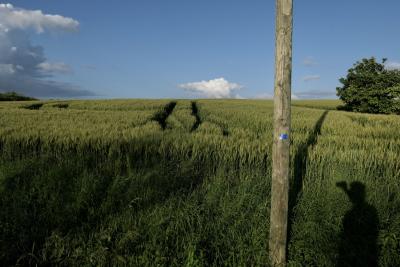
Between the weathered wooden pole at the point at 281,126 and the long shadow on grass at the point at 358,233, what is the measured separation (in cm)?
77

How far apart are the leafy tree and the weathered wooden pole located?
3923cm

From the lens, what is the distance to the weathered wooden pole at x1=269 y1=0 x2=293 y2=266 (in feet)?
11.3

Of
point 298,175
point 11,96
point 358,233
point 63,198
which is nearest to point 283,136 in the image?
point 358,233

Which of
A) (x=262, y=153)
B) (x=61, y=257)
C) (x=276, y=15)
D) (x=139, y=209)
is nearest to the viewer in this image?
(x=276, y=15)

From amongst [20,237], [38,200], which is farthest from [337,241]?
[38,200]

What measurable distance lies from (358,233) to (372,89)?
39.4 m

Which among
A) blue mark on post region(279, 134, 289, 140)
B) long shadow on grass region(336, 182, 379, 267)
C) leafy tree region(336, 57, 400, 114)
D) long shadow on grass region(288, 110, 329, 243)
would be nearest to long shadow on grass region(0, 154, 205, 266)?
long shadow on grass region(288, 110, 329, 243)

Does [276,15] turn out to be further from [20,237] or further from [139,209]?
[20,237]

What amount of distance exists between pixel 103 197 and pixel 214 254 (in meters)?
2.30

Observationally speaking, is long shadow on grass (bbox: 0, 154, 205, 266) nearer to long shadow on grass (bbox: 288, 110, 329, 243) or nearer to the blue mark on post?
long shadow on grass (bbox: 288, 110, 329, 243)

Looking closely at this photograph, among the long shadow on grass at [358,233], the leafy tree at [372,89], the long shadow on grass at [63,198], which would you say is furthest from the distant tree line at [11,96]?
the long shadow on grass at [358,233]

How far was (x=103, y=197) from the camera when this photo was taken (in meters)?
→ 5.34

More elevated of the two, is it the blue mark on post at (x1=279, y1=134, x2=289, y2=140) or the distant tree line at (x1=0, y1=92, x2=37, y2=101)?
the distant tree line at (x1=0, y1=92, x2=37, y2=101)

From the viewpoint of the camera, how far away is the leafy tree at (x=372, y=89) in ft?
125
